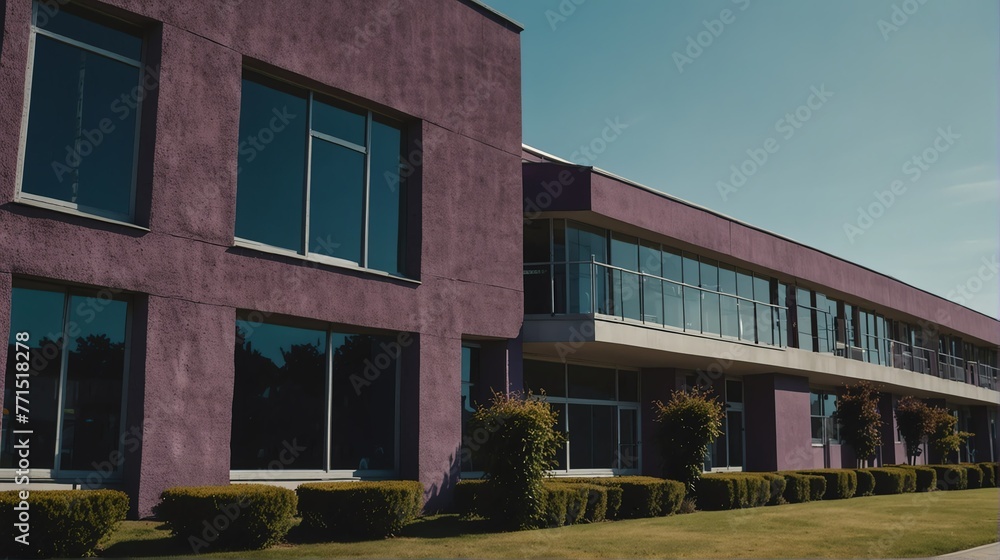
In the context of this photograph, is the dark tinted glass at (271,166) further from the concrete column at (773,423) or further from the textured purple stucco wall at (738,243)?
the concrete column at (773,423)

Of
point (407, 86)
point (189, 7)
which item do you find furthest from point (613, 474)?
point (189, 7)

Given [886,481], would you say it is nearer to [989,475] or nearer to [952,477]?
[952,477]

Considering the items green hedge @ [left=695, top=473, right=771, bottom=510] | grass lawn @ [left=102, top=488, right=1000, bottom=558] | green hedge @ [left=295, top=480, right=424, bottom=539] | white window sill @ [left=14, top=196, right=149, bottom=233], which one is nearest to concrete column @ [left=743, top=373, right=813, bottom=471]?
green hedge @ [left=695, top=473, right=771, bottom=510]

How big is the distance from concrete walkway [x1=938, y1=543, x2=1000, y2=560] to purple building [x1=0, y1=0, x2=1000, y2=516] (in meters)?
7.81

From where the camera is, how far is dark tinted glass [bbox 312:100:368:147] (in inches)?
590

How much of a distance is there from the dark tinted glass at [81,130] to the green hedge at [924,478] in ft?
87.1

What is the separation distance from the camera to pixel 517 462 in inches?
568

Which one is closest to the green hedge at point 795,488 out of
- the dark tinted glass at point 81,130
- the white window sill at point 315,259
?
the white window sill at point 315,259

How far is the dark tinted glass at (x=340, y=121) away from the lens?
Answer: 15.0 meters

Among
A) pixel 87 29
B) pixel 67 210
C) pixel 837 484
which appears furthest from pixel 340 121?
pixel 837 484

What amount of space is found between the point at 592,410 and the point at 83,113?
13.4 metres

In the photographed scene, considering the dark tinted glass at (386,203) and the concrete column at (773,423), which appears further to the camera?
the concrete column at (773,423)


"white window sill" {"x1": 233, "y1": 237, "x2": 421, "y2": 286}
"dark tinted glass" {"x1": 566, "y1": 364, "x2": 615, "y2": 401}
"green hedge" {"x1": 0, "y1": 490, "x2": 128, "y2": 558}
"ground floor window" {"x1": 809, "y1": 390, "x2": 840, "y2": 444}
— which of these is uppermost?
"white window sill" {"x1": 233, "y1": 237, "x2": 421, "y2": 286}

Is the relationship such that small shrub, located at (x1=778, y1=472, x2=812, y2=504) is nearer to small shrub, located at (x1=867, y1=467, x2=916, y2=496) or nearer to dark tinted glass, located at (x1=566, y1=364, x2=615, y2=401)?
dark tinted glass, located at (x1=566, y1=364, x2=615, y2=401)
